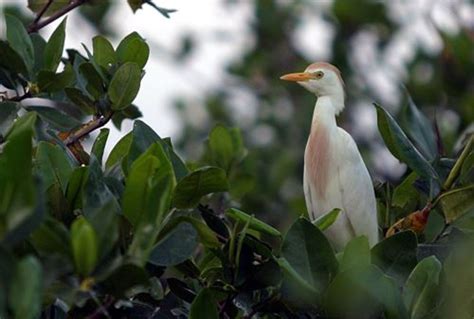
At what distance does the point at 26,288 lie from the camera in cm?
135

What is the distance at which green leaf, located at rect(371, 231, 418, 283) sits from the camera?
1.86 m

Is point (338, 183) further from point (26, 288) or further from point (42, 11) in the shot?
point (26, 288)

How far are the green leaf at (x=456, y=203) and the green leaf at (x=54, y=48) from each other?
32.2 inches

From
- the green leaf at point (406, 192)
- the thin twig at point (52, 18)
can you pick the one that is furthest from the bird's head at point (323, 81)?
the thin twig at point (52, 18)

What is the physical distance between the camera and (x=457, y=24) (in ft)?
16.9

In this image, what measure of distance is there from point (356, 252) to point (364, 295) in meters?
0.08

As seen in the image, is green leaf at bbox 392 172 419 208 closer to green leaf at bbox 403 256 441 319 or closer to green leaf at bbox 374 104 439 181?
green leaf at bbox 374 104 439 181

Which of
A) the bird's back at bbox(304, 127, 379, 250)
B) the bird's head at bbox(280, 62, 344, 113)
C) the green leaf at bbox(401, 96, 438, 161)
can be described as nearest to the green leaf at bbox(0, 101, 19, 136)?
the green leaf at bbox(401, 96, 438, 161)

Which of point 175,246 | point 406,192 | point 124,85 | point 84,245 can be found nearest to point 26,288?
point 84,245

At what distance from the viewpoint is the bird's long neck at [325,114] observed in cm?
306

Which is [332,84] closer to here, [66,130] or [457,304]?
[66,130]

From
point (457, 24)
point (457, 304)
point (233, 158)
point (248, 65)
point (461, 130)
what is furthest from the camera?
point (248, 65)

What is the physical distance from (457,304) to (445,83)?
3.68 m

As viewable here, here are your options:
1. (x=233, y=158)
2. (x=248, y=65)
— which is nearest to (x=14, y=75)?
(x=233, y=158)
